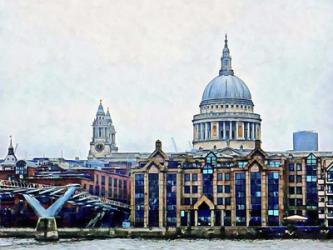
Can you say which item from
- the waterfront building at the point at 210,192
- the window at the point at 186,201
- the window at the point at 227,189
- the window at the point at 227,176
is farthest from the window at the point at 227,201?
the window at the point at 186,201

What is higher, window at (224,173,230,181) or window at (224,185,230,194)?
window at (224,173,230,181)

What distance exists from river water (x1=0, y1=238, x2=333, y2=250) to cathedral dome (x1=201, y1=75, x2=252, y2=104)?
271 ft

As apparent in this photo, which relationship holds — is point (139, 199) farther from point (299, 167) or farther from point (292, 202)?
point (299, 167)

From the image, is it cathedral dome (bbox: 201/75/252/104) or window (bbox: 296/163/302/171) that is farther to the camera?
cathedral dome (bbox: 201/75/252/104)

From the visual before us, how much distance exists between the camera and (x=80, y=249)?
77.6 meters

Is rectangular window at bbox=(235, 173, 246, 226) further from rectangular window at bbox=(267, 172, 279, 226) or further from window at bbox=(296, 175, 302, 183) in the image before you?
window at bbox=(296, 175, 302, 183)

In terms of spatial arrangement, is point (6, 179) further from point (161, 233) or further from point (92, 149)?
point (92, 149)

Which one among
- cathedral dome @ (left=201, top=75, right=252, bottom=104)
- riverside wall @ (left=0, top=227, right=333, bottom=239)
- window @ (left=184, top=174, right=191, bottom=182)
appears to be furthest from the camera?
cathedral dome @ (left=201, top=75, right=252, bottom=104)

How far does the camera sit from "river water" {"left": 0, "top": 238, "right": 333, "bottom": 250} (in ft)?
262

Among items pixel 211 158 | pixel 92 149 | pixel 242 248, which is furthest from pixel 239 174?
pixel 92 149

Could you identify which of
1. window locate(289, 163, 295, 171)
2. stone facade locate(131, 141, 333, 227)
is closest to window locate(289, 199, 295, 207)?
stone facade locate(131, 141, 333, 227)

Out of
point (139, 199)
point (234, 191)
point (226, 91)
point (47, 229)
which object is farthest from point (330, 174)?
point (226, 91)

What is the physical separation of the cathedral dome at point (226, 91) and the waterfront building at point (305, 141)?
59.5 feet

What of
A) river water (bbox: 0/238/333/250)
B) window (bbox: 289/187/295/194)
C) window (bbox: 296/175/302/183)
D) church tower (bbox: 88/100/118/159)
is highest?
church tower (bbox: 88/100/118/159)
